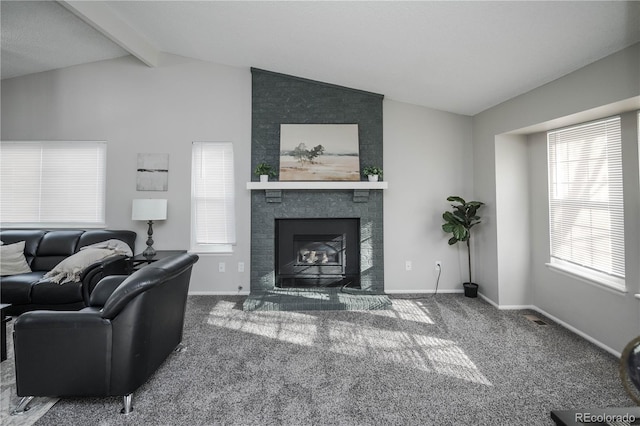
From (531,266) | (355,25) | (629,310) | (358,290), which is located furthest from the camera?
(358,290)

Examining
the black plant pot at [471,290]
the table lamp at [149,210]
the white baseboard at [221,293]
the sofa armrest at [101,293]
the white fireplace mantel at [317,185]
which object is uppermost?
the white fireplace mantel at [317,185]

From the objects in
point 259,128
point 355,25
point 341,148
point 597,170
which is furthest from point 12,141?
point 597,170

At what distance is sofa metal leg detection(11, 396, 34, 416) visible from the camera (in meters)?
1.82

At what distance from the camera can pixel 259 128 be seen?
162 inches

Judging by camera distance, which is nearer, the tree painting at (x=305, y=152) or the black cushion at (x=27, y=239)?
the black cushion at (x=27, y=239)

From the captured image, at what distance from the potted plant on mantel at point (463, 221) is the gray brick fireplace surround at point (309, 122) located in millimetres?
850

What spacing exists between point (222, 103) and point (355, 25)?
2208 mm

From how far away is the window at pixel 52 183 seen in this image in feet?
13.6

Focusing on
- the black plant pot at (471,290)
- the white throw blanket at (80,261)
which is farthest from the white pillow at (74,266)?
the black plant pot at (471,290)

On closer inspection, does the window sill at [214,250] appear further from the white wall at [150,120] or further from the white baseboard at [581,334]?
the white baseboard at [581,334]

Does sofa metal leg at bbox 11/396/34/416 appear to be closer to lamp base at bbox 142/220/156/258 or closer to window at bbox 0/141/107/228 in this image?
lamp base at bbox 142/220/156/258

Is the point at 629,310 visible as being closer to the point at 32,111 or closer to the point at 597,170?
the point at 597,170

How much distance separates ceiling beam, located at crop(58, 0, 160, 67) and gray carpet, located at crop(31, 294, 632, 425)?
3.14 metres

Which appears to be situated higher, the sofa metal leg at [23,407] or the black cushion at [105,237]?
the black cushion at [105,237]
